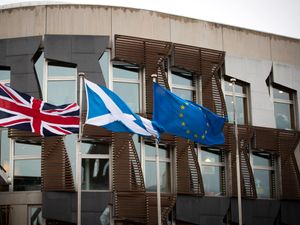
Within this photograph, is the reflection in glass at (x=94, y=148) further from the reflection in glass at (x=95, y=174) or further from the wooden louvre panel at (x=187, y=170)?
the wooden louvre panel at (x=187, y=170)

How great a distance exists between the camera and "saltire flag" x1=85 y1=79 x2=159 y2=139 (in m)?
22.0

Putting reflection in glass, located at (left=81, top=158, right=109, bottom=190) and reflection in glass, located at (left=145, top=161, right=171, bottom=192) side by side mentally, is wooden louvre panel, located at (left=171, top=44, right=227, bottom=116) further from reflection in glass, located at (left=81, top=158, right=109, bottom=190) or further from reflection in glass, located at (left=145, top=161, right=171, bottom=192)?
reflection in glass, located at (left=81, top=158, right=109, bottom=190)

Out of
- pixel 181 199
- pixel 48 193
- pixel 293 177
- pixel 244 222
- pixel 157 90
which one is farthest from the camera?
pixel 293 177

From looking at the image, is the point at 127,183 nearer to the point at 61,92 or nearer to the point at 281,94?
the point at 61,92

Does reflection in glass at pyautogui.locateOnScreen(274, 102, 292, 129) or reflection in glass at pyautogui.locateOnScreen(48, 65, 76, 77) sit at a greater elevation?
reflection in glass at pyautogui.locateOnScreen(48, 65, 76, 77)

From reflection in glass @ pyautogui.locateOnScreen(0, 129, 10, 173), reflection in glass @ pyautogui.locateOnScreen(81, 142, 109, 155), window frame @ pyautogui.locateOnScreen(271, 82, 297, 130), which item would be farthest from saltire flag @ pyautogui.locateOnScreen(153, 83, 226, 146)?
window frame @ pyautogui.locateOnScreen(271, 82, 297, 130)

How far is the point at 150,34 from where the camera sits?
99.8 feet

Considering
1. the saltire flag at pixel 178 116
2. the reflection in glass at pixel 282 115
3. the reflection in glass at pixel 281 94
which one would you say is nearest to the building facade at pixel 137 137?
the reflection in glass at pixel 282 115

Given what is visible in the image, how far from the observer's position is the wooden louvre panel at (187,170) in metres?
29.7

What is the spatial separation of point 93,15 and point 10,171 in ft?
25.5

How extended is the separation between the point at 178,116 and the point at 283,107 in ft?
41.6

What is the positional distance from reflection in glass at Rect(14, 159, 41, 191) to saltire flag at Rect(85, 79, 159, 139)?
7442mm

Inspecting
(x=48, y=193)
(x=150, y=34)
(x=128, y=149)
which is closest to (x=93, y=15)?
(x=150, y=34)

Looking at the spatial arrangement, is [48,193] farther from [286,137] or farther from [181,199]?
[286,137]
